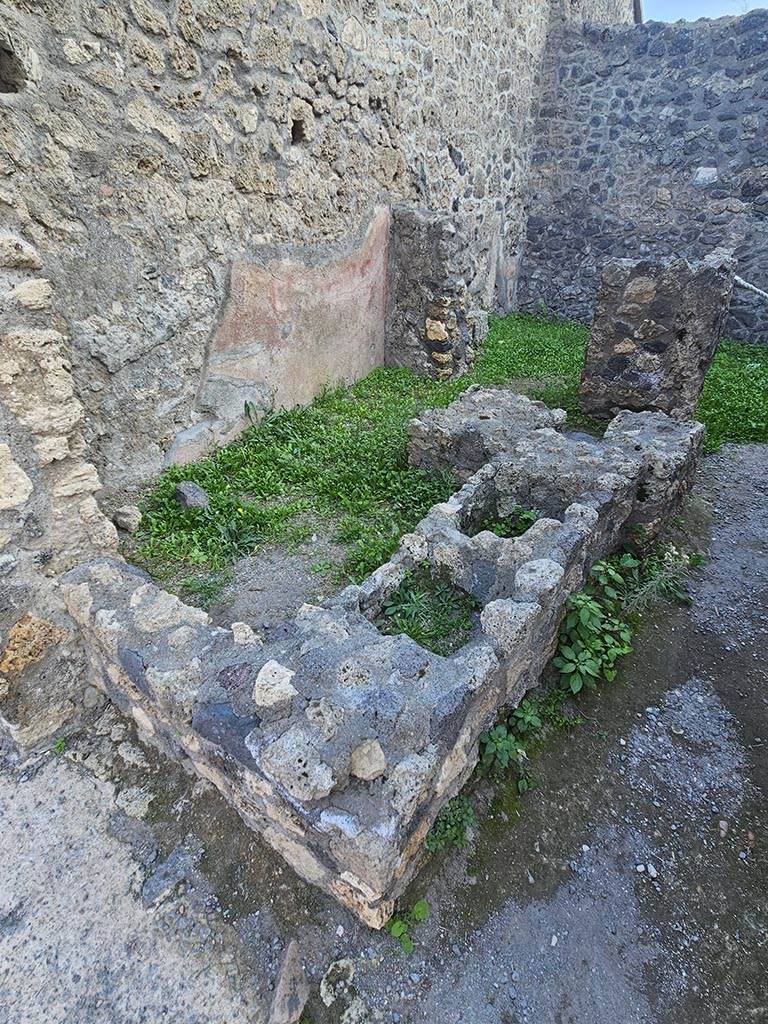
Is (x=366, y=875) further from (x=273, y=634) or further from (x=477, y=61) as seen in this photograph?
(x=477, y=61)

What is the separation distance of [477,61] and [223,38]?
4.62 m

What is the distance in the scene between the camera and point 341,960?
6.57 ft

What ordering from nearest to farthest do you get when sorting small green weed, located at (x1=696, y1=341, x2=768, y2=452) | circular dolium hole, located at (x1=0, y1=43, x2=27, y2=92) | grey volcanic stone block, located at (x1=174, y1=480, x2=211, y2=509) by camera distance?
circular dolium hole, located at (x1=0, y1=43, x2=27, y2=92) → grey volcanic stone block, located at (x1=174, y1=480, x2=211, y2=509) → small green weed, located at (x1=696, y1=341, x2=768, y2=452)

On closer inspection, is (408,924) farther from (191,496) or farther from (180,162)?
(180,162)

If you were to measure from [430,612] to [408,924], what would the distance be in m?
1.34

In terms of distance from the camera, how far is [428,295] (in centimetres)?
609

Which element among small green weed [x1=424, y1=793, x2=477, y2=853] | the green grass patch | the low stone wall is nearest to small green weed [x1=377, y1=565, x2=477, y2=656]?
the low stone wall

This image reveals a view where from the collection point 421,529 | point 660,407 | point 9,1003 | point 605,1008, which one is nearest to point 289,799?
point 9,1003

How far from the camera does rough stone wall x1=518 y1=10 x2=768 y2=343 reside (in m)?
7.52

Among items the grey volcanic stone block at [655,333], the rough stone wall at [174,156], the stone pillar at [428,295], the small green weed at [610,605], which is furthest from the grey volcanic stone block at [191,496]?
the grey volcanic stone block at [655,333]

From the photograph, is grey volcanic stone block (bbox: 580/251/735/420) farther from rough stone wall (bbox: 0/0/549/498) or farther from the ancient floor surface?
the ancient floor surface

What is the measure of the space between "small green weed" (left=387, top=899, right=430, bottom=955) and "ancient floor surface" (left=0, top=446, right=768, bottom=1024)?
0.04m

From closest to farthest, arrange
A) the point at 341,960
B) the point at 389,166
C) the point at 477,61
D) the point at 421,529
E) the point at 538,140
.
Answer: the point at 341,960 → the point at 421,529 → the point at 389,166 → the point at 477,61 → the point at 538,140

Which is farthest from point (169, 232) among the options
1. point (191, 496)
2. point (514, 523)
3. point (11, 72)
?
point (514, 523)
